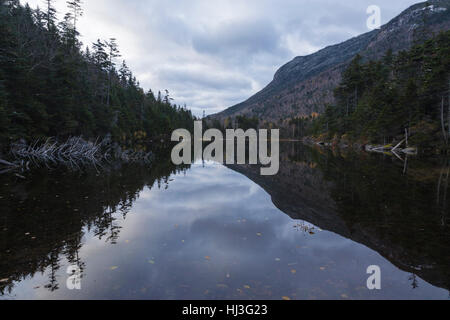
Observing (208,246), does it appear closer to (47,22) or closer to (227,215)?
(227,215)

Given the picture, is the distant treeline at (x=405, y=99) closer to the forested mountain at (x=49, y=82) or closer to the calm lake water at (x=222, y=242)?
the calm lake water at (x=222, y=242)

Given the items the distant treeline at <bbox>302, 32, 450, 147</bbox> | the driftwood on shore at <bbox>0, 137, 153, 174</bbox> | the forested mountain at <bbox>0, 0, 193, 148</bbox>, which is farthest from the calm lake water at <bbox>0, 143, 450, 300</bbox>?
the distant treeline at <bbox>302, 32, 450, 147</bbox>

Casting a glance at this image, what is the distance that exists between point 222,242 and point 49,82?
2976cm

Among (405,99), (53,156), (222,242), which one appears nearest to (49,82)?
(53,156)

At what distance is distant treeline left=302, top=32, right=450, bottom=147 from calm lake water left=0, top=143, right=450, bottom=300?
23486 mm

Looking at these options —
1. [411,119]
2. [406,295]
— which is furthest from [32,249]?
[411,119]

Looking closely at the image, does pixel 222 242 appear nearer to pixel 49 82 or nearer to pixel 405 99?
pixel 49 82

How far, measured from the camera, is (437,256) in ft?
17.4

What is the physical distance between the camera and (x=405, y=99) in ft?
107

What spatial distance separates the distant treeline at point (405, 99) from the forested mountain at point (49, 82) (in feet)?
137

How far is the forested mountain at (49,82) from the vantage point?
19.8 metres

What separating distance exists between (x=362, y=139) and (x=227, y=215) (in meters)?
43.2
